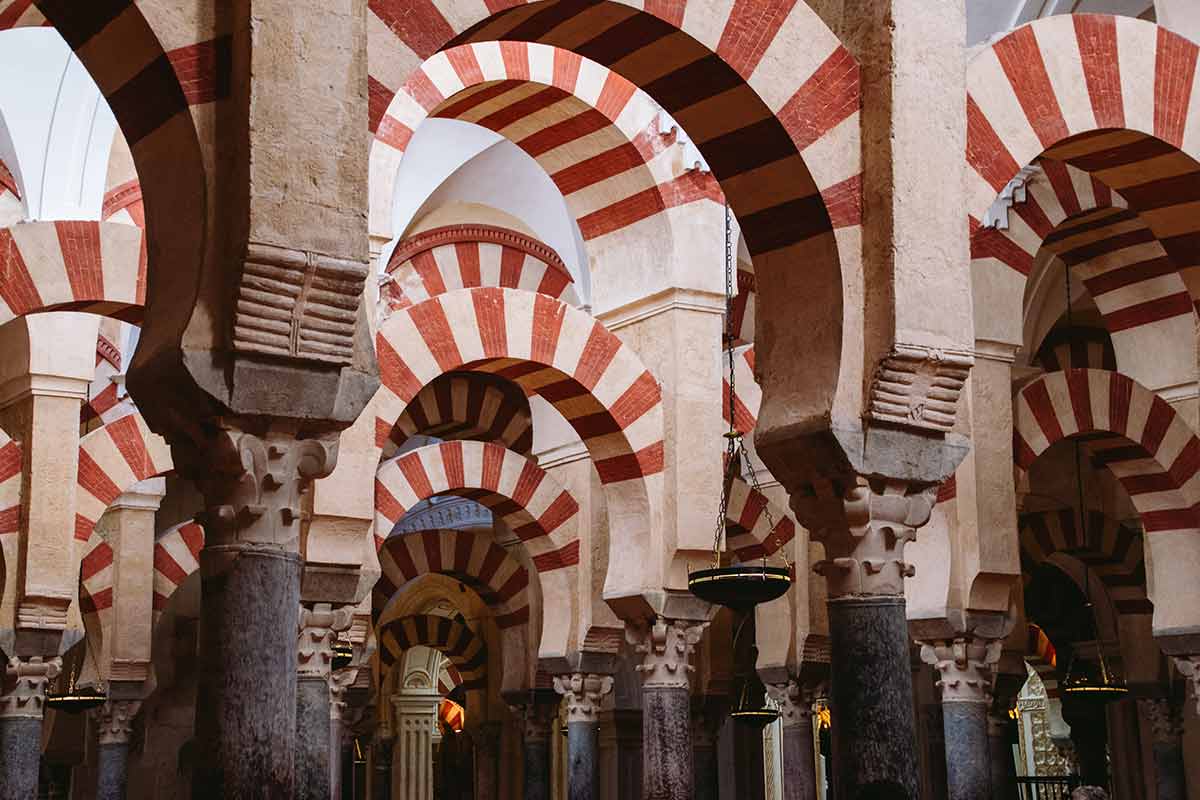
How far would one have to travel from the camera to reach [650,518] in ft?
27.2

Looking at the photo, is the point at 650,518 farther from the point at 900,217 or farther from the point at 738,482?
the point at 900,217

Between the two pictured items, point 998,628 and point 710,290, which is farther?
point 710,290

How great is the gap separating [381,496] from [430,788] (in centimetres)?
1243

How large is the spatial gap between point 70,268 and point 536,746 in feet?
20.2

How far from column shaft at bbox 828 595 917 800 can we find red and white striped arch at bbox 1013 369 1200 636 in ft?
12.6

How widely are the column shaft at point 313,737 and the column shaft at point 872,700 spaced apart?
2746 mm

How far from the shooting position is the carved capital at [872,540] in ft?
16.0

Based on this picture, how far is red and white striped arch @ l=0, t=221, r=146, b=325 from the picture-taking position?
294 inches

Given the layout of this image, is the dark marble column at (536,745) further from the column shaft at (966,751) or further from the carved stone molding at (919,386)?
the carved stone molding at (919,386)

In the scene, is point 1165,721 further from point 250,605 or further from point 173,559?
point 250,605

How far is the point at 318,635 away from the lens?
749 centimetres

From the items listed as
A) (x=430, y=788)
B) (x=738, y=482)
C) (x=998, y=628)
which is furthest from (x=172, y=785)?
(x=998, y=628)

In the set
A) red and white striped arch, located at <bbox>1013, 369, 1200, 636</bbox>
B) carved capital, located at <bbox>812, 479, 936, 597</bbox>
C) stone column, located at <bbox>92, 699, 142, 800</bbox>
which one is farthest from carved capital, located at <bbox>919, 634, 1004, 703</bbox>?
stone column, located at <bbox>92, 699, 142, 800</bbox>

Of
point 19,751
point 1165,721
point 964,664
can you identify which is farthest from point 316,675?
point 1165,721
